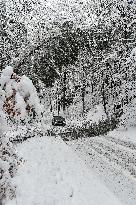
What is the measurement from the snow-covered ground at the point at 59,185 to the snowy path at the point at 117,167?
340mm

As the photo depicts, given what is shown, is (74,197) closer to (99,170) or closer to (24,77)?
(99,170)

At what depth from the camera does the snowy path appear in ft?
37.9

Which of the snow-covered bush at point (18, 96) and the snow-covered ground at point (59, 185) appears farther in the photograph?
the snow-covered ground at point (59, 185)

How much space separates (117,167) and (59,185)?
4.06 metres

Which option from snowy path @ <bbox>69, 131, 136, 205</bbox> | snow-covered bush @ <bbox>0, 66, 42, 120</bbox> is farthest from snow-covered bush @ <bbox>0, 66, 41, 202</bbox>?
snowy path @ <bbox>69, 131, 136, 205</bbox>

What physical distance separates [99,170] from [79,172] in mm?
940

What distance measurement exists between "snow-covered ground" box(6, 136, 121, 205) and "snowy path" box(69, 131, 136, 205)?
0.34 m

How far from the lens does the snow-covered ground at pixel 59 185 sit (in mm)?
10250

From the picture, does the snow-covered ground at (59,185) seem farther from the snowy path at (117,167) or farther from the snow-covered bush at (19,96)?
the snow-covered bush at (19,96)

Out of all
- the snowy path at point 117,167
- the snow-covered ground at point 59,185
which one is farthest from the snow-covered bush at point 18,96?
the snowy path at point 117,167

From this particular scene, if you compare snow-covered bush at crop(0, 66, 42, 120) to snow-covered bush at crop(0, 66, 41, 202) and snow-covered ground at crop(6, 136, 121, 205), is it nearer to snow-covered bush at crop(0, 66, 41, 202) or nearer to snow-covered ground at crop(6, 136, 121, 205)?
snow-covered bush at crop(0, 66, 41, 202)

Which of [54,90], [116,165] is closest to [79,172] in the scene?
[116,165]

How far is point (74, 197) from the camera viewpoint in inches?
423

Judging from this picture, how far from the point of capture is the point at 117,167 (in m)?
15.7
